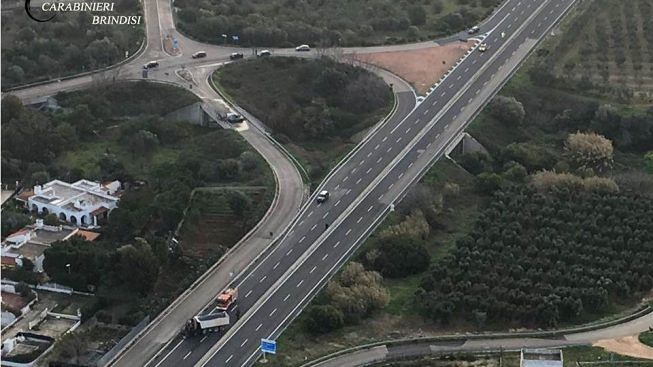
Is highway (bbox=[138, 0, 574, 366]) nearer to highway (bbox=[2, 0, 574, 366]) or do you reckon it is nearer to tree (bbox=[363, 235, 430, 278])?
highway (bbox=[2, 0, 574, 366])

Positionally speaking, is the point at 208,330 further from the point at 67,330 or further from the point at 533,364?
the point at 533,364

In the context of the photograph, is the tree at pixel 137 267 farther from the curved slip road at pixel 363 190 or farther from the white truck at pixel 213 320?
the curved slip road at pixel 363 190

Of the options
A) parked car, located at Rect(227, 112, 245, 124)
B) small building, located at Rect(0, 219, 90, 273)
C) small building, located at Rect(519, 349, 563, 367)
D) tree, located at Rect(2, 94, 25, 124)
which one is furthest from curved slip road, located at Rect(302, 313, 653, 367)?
tree, located at Rect(2, 94, 25, 124)

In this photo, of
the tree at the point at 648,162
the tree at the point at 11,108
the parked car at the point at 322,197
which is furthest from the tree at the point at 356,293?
the tree at the point at 11,108

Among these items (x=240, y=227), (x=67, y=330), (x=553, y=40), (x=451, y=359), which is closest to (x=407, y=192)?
(x=240, y=227)

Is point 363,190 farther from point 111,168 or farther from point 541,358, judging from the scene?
point 541,358

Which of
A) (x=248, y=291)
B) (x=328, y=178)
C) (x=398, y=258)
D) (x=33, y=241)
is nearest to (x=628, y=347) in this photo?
(x=398, y=258)
